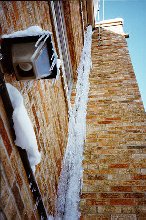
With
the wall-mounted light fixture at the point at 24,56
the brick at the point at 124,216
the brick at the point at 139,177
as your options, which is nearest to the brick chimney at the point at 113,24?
the brick at the point at 139,177

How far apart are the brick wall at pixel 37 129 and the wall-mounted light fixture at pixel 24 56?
68 mm

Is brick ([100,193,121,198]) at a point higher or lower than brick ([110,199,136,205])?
lower

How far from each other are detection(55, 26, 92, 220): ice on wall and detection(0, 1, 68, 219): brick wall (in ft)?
0.46

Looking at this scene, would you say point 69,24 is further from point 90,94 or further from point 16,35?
point 16,35

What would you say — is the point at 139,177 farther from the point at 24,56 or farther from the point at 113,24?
the point at 113,24

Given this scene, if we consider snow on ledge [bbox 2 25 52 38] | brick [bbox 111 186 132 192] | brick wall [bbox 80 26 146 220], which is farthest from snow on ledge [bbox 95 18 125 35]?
snow on ledge [bbox 2 25 52 38]

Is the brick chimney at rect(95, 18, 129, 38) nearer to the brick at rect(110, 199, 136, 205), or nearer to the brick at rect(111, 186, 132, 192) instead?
the brick at rect(111, 186, 132, 192)

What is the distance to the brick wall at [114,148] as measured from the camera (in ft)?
9.05

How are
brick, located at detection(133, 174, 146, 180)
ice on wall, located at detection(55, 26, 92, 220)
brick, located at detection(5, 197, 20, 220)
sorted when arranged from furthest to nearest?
brick, located at detection(133, 174, 146, 180) → ice on wall, located at detection(55, 26, 92, 220) → brick, located at detection(5, 197, 20, 220)

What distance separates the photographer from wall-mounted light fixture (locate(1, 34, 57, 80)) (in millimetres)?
1454

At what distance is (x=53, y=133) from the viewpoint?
8.18 ft

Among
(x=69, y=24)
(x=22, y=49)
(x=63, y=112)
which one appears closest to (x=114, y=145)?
(x=63, y=112)

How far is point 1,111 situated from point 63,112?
1.71 meters

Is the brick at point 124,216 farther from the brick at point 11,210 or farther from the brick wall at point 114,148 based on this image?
the brick at point 11,210
